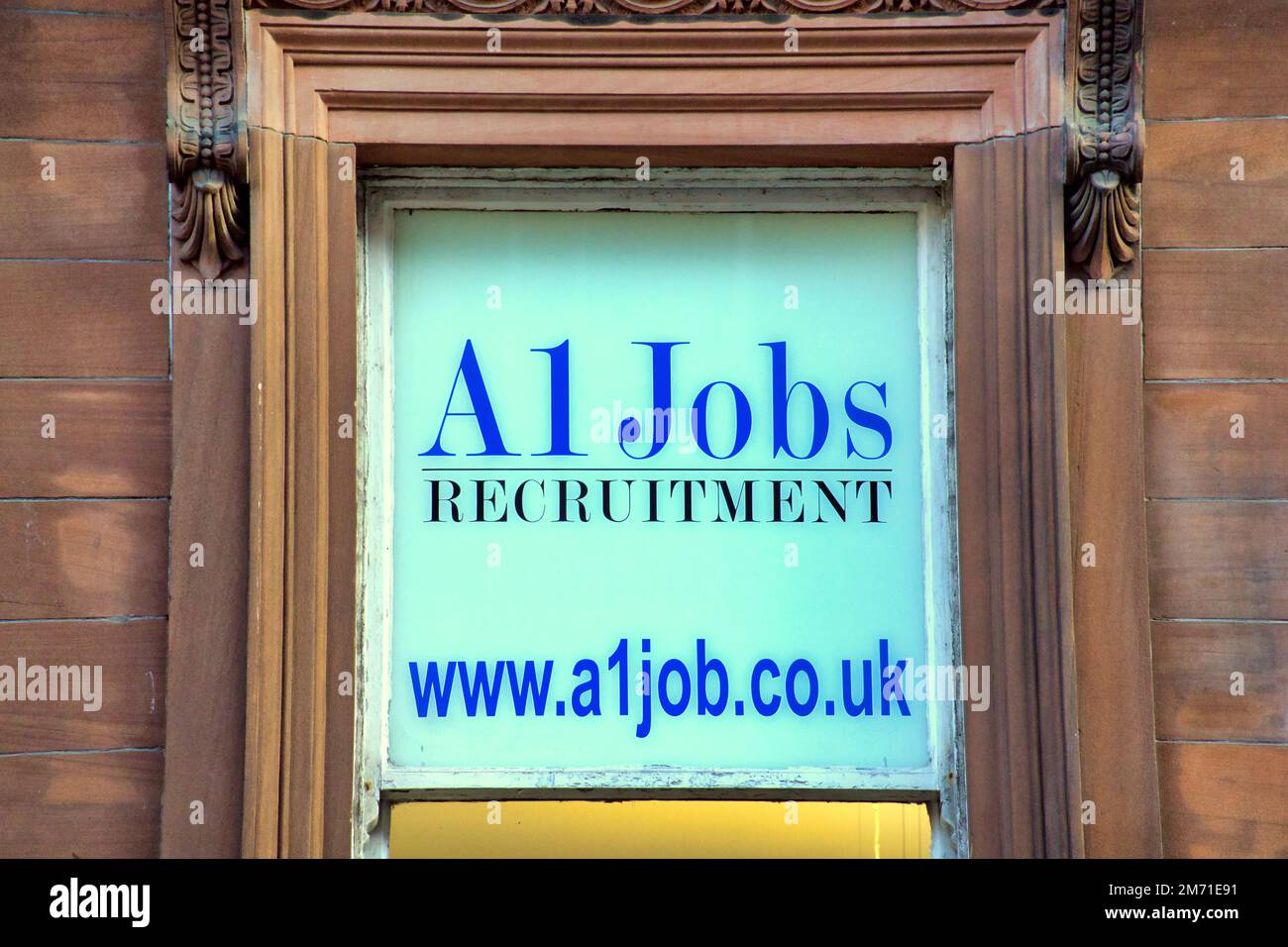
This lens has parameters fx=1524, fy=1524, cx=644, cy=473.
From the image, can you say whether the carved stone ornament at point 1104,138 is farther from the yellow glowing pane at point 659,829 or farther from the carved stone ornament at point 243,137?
the yellow glowing pane at point 659,829

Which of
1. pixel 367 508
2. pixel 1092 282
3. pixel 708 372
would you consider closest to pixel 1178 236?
pixel 1092 282

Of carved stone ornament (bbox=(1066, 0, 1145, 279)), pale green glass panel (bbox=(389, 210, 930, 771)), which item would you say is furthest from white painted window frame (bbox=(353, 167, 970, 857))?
carved stone ornament (bbox=(1066, 0, 1145, 279))

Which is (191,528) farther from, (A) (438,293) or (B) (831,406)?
(B) (831,406)

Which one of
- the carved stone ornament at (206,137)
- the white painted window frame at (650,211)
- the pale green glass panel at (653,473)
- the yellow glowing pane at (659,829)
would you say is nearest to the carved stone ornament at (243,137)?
the carved stone ornament at (206,137)

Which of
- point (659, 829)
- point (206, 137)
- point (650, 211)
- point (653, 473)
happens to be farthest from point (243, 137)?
point (659, 829)

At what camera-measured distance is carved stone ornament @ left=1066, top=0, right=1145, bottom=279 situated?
432 cm

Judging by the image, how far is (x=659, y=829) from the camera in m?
4.41

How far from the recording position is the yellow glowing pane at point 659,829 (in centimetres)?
440

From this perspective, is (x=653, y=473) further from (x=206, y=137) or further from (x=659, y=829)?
(x=206, y=137)

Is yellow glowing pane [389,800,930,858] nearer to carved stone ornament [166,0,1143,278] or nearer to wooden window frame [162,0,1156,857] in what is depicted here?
wooden window frame [162,0,1156,857]

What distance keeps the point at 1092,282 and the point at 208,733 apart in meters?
2.80

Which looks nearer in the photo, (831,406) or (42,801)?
(42,801)

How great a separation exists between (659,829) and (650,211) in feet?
6.05

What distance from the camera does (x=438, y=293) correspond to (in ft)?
15.2
